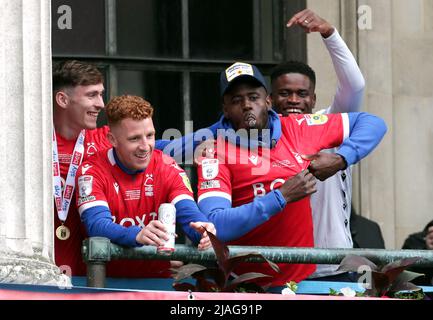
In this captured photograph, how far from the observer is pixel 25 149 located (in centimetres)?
1068

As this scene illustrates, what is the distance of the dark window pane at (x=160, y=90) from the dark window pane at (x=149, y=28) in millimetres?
168

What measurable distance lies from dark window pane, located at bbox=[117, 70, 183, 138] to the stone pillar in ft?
12.2

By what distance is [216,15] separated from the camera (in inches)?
586

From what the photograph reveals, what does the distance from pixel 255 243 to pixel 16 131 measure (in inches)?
80.1

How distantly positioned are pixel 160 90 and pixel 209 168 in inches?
119

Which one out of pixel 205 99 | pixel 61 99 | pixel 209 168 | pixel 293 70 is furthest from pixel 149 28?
pixel 209 168

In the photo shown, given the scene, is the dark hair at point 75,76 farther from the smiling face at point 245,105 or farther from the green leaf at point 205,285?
the green leaf at point 205,285

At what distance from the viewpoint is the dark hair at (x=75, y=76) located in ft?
39.8

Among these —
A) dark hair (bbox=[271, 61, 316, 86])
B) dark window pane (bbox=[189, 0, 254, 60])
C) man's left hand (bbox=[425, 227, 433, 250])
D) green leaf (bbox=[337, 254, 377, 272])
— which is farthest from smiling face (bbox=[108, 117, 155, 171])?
dark window pane (bbox=[189, 0, 254, 60])

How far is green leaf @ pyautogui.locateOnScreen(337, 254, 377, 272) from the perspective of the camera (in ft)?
37.0
